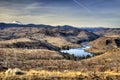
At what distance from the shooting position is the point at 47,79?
40.5m

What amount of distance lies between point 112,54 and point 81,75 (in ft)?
498

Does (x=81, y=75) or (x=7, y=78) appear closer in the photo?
(x=7, y=78)

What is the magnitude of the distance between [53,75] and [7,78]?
6.95 m

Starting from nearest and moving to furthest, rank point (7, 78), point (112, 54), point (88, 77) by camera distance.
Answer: point (7, 78), point (88, 77), point (112, 54)

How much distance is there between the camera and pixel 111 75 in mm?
43750

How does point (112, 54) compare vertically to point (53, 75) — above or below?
below

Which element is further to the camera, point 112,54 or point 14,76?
point 112,54

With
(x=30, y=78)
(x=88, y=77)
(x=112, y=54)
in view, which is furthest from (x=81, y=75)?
(x=112, y=54)

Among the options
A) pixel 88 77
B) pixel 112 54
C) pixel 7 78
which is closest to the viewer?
pixel 7 78

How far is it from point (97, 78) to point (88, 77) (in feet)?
4.60

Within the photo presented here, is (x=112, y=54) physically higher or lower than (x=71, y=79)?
lower

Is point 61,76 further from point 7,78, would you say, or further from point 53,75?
point 7,78

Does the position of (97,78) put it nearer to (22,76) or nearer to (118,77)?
(118,77)

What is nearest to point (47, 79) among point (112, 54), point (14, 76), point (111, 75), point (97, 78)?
point (14, 76)
